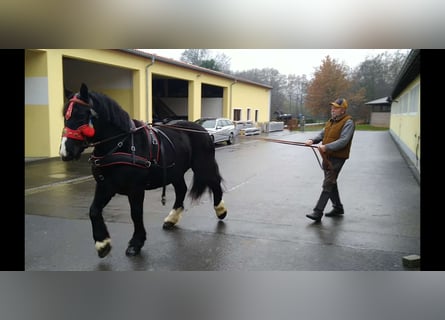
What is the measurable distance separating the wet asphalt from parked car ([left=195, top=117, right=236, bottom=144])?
23 cm

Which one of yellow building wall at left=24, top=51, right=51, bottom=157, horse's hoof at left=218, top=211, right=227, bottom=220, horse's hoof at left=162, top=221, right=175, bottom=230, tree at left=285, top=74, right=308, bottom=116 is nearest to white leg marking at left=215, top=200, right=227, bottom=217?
horse's hoof at left=218, top=211, right=227, bottom=220

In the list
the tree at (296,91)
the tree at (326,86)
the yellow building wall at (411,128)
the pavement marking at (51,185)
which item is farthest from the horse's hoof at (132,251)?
the yellow building wall at (411,128)

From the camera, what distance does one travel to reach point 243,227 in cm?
472

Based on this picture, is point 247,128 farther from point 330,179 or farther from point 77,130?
point 77,130

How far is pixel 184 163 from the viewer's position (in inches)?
173

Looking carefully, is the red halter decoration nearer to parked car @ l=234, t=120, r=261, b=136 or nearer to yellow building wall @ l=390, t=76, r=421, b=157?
parked car @ l=234, t=120, r=261, b=136

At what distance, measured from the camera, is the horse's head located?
3109 mm

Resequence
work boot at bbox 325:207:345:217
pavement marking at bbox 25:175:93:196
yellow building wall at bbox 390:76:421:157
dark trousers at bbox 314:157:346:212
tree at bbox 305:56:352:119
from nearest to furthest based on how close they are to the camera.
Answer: tree at bbox 305:56:352:119, dark trousers at bbox 314:157:346:212, work boot at bbox 325:207:345:217, pavement marking at bbox 25:175:93:196, yellow building wall at bbox 390:76:421:157

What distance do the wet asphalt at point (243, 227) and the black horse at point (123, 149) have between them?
427 mm

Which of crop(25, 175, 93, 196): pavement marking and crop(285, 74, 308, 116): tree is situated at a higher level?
crop(285, 74, 308, 116): tree

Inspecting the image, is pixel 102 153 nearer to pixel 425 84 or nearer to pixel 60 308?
pixel 60 308

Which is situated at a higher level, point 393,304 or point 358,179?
point 358,179
